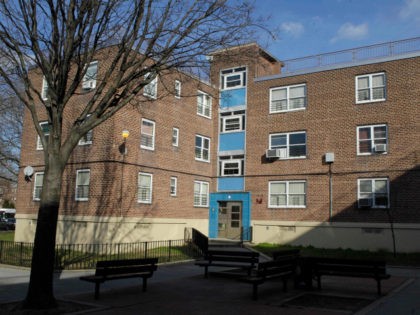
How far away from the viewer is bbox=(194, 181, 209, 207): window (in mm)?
28438

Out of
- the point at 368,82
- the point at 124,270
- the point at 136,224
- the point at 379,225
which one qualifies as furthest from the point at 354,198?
the point at 124,270

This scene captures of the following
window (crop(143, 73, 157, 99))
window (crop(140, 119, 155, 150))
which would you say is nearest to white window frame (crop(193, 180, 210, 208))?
window (crop(140, 119, 155, 150))

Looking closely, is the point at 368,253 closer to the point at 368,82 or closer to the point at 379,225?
the point at 379,225

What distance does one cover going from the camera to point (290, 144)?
27312 millimetres

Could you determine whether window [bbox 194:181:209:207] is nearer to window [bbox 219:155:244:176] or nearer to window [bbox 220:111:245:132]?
window [bbox 219:155:244:176]

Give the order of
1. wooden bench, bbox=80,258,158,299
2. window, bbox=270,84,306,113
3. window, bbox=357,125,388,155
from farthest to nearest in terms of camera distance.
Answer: window, bbox=270,84,306,113
window, bbox=357,125,388,155
wooden bench, bbox=80,258,158,299

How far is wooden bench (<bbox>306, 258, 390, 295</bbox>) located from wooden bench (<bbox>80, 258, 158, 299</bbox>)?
4.26 m

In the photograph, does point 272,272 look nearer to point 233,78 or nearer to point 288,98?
point 288,98

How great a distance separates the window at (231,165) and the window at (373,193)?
7.44 metres

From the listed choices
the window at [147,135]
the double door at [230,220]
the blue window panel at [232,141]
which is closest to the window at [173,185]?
the window at [147,135]

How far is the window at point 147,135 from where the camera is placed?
960 inches

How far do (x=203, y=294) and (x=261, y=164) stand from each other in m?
17.3

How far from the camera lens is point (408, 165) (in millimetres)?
23484

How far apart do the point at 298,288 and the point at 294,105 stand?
1687 centimetres
